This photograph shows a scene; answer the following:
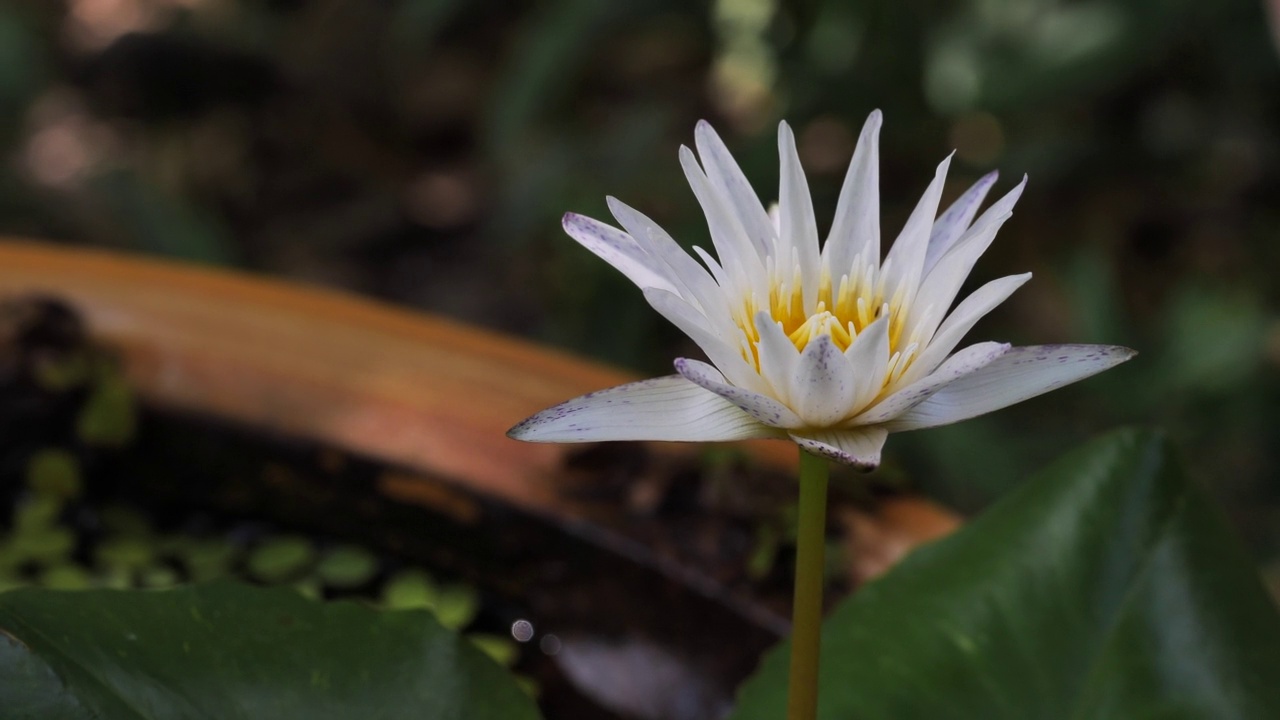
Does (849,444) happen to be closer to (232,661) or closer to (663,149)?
(232,661)

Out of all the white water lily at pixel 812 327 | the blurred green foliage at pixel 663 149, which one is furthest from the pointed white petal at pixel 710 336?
the blurred green foliage at pixel 663 149

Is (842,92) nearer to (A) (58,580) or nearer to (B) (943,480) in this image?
(B) (943,480)

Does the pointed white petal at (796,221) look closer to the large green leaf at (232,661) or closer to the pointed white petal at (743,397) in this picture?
the pointed white petal at (743,397)

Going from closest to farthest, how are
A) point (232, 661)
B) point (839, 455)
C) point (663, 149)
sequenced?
point (839, 455) → point (232, 661) → point (663, 149)

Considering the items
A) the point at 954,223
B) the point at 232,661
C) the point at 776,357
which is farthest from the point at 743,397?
the point at 232,661

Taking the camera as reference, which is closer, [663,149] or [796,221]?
[796,221]

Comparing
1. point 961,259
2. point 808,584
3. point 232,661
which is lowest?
point 232,661
